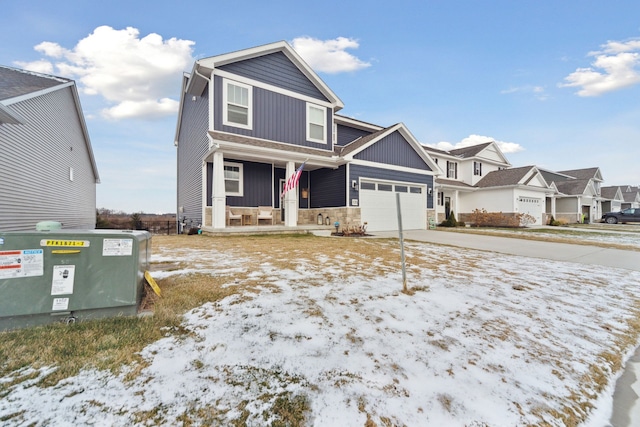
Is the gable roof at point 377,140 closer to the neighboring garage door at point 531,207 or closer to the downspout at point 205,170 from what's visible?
the downspout at point 205,170

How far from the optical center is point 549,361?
2469mm

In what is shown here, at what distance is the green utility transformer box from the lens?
246cm

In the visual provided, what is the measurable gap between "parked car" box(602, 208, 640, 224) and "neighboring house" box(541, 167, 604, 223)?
74.8 inches

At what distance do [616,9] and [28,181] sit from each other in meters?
23.6

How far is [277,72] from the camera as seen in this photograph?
12211 millimetres

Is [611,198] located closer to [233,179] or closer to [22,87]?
[233,179]

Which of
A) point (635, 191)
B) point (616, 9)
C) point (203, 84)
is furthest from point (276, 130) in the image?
point (635, 191)

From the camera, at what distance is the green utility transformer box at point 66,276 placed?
8.05 feet

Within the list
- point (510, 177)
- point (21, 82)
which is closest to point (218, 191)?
point (21, 82)

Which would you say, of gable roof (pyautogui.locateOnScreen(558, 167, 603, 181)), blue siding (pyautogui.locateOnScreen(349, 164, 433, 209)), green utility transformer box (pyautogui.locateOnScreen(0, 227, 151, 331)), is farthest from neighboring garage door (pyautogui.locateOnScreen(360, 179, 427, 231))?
gable roof (pyautogui.locateOnScreen(558, 167, 603, 181))

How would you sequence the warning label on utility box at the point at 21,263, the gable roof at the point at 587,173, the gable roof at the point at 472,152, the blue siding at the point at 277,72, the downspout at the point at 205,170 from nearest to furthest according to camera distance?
the warning label on utility box at the point at 21,263, the downspout at the point at 205,170, the blue siding at the point at 277,72, the gable roof at the point at 472,152, the gable roof at the point at 587,173

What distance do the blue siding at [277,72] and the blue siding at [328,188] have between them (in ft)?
13.0

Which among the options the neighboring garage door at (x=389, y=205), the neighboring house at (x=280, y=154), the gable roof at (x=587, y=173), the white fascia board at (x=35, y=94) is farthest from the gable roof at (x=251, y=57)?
the gable roof at (x=587, y=173)

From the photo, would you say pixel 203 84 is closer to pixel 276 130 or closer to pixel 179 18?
pixel 179 18
